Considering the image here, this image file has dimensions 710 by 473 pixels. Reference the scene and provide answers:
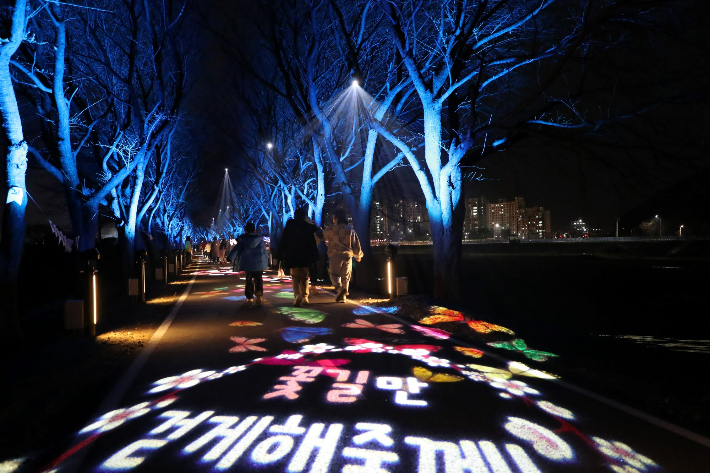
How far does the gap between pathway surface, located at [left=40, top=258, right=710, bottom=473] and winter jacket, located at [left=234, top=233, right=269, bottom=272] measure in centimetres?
566

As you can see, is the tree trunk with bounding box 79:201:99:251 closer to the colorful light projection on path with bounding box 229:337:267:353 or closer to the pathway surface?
the colorful light projection on path with bounding box 229:337:267:353

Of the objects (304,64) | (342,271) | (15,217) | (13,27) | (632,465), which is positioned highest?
(304,64)

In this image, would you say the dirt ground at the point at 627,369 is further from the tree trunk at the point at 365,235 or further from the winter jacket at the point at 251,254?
the tree trunk at the point at 365,235

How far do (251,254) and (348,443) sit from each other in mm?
10163

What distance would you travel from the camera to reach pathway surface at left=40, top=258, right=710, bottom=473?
13.1 ft

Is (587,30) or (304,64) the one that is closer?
(587,30)

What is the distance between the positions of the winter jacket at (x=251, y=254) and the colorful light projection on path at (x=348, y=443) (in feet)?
26.6

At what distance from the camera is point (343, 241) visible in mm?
14164

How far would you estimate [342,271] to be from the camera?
14.2 metres

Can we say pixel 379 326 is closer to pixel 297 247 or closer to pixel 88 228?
pixel 297 247

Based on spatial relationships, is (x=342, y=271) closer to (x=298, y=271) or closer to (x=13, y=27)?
(x=298, y=271)

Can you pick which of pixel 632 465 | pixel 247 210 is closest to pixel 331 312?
pixel 632 465

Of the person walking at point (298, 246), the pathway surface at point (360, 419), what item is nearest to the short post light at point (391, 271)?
the person walking at point (298, 246)

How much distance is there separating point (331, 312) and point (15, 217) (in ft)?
20.7
